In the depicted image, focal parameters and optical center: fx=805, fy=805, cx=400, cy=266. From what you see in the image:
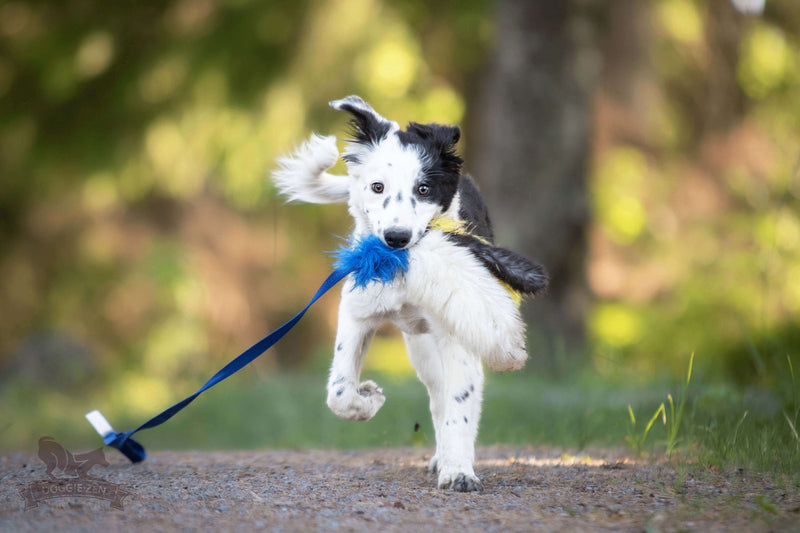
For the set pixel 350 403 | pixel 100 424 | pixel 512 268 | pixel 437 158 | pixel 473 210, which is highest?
pixel 437 158

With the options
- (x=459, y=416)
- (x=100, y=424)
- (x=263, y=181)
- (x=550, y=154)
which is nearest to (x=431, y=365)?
(x=459, y=416)

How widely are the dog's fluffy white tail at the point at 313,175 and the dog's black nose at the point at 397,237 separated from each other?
36.4 inches

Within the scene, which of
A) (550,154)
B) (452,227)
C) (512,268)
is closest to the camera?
(512,268)

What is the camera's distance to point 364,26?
428 inches

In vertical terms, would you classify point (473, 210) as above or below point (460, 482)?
above

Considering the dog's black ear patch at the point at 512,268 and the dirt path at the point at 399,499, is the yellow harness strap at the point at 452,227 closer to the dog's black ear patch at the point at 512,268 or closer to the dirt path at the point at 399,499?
the dog's black ear patch at the point at 512,268

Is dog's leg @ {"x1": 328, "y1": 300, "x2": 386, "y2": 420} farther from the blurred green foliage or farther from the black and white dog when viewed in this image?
the blurred green foliage

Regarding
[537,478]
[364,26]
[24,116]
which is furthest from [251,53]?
[537,478]

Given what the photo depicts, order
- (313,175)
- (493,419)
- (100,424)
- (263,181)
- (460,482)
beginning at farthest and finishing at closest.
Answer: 1. (263,181)
2. (493,419)
3. (313,175)
4. (100,424)
5. (460,482)

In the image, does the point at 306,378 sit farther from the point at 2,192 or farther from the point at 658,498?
the point at 658,498

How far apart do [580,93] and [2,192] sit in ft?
28.1

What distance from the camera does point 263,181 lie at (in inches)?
439

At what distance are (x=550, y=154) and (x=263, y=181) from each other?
3993mm

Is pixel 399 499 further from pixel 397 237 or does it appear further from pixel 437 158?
pixel 437 158
